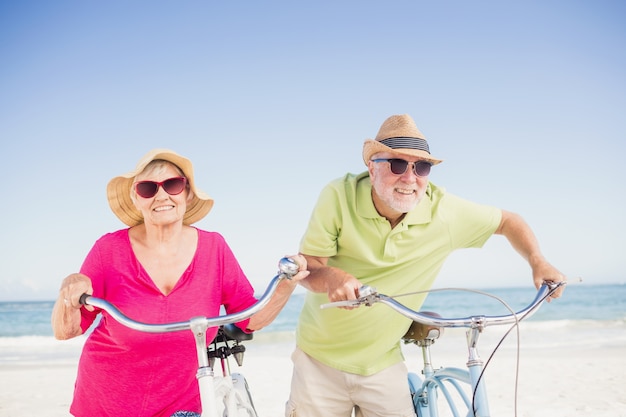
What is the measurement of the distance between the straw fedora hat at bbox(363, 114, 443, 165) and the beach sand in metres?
1.97

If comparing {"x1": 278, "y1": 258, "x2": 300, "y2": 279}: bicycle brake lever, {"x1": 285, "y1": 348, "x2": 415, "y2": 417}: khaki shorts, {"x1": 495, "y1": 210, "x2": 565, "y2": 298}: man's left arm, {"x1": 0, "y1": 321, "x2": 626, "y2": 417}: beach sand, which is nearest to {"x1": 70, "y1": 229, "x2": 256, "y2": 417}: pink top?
{"x1": 278, "y1": 258, "x2": 300, "y2": 279}: bicycle brake lever

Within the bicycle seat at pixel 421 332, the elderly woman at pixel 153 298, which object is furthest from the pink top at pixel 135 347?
the bicycle seat at pixel 421 332

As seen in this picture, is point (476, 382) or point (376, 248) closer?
point (476, 382)

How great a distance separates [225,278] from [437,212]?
45.1 inches

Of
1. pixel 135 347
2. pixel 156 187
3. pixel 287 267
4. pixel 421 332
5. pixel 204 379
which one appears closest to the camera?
pixel 204 379

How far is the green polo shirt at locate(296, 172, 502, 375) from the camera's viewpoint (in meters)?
3.04

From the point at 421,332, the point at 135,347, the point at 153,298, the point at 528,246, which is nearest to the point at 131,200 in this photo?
the point at 153,298

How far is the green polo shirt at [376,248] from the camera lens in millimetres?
3045

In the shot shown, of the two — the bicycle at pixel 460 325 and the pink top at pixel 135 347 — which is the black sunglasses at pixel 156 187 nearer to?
the pink top at pixel 135 347

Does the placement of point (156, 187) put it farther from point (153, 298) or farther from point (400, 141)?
point (400, 141)

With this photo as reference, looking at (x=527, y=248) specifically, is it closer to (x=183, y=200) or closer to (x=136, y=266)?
(x=183, y=200)

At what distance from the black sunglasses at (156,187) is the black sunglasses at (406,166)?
1.04m

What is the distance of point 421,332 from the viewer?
322cm

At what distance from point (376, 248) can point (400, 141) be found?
564 mm
